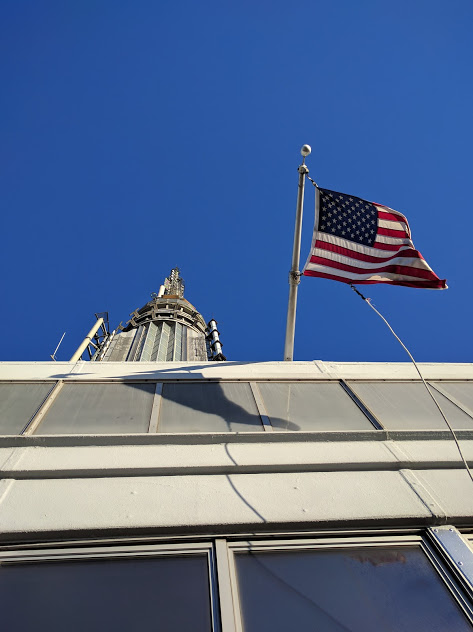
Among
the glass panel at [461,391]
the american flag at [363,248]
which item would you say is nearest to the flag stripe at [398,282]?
the american flag at [363,248]

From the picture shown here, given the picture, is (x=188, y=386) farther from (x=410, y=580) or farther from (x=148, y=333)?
(x=148, y=333)

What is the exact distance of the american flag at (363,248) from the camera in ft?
34.4

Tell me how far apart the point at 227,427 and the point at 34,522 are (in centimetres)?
308

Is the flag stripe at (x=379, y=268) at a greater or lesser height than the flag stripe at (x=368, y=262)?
lesser

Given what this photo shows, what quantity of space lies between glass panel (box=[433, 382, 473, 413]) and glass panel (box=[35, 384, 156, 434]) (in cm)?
560

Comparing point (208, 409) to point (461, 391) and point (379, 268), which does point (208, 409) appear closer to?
point (461, 391)

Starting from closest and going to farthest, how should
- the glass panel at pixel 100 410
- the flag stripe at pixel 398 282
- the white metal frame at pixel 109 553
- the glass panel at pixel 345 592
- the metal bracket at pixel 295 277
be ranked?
the glass panel at pixel 345 592
the white metal frame at pixel 109 553
the glass panel at pixel 100 410
the flag stripe at pixel 398 282
the metal bracket at pixel 295 277

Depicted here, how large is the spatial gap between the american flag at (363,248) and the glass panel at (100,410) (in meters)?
4.74

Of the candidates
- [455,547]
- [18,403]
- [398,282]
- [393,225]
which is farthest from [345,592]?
[393,225]

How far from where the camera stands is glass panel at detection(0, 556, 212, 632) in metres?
3.80

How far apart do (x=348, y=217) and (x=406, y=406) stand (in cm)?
483

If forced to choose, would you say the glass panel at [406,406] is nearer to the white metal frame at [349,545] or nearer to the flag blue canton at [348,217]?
the white metal frame at [349,545]

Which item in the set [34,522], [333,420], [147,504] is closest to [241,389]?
[333,420]

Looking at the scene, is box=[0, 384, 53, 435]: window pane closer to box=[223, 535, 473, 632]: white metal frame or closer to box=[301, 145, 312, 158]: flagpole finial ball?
box=[223, 535, 473, 632]: white metal frame
